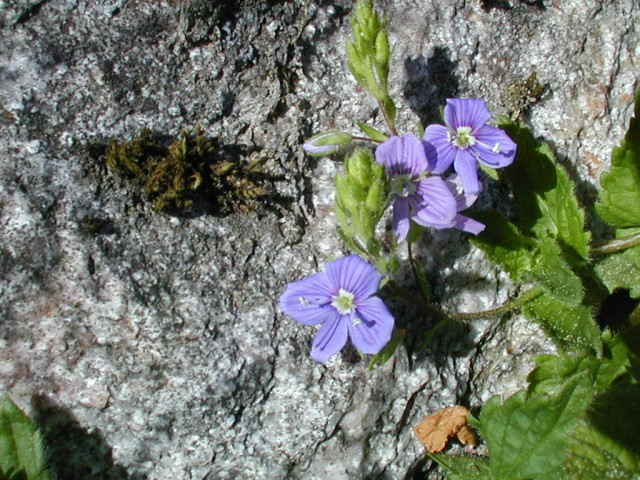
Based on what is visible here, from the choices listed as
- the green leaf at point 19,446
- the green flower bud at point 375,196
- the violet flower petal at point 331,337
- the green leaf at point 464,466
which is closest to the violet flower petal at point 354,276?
the violet flower petal at point 331,337

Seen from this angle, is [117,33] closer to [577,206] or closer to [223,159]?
[223,159]

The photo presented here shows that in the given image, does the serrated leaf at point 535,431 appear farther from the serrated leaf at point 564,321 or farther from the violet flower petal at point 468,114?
the violet flower petal at point 468,114

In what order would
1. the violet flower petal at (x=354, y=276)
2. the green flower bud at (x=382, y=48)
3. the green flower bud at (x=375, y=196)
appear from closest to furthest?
1. the green flower bud at (x=375, y=196)
2. the violet flower petal at (x=354, y=276)
3. the green flower bud at (x=382, y=48)

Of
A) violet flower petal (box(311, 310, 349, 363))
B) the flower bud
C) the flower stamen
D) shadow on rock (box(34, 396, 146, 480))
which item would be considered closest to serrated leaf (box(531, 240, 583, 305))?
the flower stamen

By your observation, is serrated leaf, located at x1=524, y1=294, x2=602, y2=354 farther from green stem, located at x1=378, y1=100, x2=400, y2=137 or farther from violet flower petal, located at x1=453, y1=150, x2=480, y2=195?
green stem, located at x1=378, y1=100, x2=400, y2=137

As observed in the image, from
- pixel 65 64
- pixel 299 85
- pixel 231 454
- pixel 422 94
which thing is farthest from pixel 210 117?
pixel 231 454

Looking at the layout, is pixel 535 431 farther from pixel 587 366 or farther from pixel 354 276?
pixel 354 276

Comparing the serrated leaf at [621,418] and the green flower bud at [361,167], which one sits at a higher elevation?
the green flower bud at [361,167]

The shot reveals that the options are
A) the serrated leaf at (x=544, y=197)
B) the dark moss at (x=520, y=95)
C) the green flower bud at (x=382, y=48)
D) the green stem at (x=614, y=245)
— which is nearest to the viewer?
the green flower bud at (x=382, y=48)
